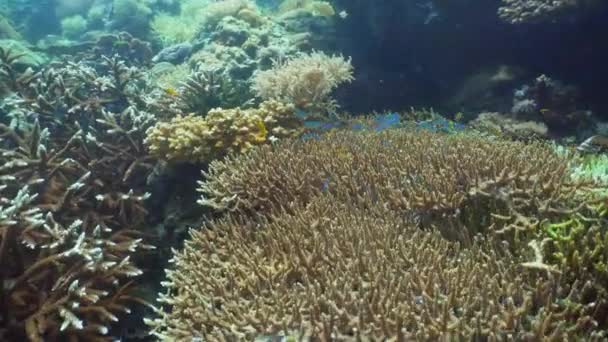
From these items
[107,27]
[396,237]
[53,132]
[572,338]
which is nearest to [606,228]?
[572,338]

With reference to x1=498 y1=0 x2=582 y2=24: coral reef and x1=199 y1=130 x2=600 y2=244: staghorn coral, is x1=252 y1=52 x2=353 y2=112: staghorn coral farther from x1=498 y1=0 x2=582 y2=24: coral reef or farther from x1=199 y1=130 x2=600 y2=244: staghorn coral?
x1=498 y1=0 x2=582 y2=24: coral reef

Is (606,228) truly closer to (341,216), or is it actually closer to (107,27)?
(341,216)

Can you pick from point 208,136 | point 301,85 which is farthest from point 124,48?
point 208,136

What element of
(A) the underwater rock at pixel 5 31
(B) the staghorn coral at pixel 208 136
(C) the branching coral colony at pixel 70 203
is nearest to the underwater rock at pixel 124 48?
(A) the underwater rock at pixel 5 31

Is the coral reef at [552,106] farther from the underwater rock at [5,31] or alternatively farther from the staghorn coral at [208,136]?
the underwater rock at [5,31]

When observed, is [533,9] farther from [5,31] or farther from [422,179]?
[5,31]

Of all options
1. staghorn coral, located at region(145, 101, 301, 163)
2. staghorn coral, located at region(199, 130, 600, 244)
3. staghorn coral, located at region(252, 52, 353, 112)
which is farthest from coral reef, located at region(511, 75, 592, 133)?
staghorn coral, located at region(145, 101, 301, 163)
